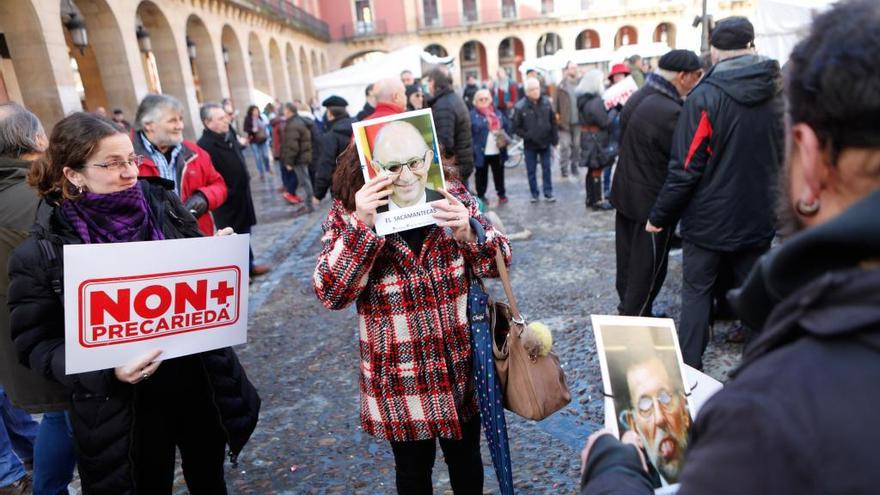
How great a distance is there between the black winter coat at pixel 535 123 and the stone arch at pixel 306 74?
2552cm

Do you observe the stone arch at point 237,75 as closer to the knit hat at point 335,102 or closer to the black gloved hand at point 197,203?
the knit hat at point 335,102

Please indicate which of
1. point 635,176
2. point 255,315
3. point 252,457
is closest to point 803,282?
point 252,457

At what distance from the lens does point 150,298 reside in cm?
Answer: 198

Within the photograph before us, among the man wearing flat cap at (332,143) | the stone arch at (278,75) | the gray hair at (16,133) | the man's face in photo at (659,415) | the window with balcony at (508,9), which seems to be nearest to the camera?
the man's face in photo at (659,415)

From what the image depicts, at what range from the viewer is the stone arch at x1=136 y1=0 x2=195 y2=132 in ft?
53.5

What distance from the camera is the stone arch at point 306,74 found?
32.8 m

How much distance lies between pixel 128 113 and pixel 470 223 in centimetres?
1425

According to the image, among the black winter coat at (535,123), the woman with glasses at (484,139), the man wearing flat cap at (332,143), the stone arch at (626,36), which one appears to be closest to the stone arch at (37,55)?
the man wearing flat cap at (332,143)

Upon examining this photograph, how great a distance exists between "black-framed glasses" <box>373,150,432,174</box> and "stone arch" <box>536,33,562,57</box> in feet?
150

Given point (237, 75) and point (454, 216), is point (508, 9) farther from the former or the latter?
point (454, 216)

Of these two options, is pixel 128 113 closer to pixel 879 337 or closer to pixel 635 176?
pixel 635 176

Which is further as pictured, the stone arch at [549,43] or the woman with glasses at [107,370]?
the stone arch at [549,43]

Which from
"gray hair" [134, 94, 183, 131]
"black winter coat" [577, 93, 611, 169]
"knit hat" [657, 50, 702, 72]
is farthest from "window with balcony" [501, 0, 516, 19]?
"gray hair" [134, 94, 183, 131]

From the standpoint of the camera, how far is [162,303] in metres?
2.01
